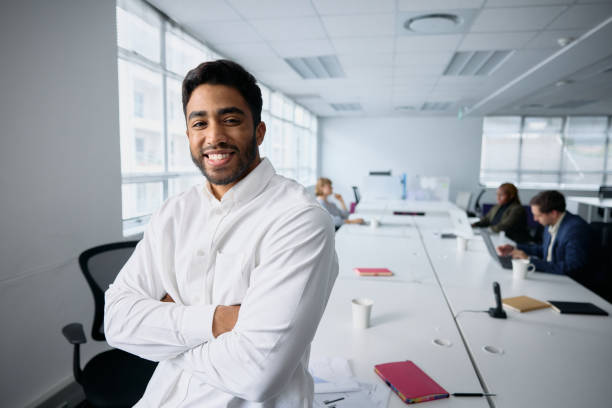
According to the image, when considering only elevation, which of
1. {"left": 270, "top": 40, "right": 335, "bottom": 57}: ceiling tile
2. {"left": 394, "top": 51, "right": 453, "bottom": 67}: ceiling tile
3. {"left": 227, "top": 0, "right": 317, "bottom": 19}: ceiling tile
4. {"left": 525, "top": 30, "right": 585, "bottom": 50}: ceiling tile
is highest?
{"left": 525, "top": 30, "right": 585, "bottom": 50}: ceiling tile

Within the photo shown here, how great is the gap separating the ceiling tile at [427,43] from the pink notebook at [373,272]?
2770 mm

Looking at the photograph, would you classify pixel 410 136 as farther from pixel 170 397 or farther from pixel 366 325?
pixel 170 397

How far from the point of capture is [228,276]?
1064 millimetres

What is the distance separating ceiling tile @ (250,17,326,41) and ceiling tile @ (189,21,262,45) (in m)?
0.12

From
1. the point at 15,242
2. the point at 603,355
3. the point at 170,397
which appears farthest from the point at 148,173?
the point at 603,355

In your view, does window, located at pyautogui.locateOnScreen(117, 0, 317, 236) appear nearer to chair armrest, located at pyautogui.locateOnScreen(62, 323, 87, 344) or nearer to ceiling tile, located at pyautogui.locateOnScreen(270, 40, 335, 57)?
ceiling tile, located at pyautogui.locateOnScreen(270, 40, 335, 57)

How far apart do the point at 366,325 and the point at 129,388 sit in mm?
1064

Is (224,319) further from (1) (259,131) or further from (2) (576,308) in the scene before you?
(2) (576,308)

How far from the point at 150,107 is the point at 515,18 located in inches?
141

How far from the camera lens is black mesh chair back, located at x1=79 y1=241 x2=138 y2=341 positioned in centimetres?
180

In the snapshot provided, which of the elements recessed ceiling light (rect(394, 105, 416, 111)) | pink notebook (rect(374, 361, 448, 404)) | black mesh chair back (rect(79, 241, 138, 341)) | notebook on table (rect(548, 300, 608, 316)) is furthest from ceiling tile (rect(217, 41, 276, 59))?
recessed ceiling light (rect(394, 105, 416, 111))

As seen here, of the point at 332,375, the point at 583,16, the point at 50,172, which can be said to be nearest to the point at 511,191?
the point at 583,16

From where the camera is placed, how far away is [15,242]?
6.67 ft

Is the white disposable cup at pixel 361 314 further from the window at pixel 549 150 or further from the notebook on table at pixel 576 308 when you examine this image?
the window at pixel 549 150
